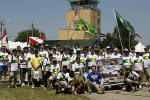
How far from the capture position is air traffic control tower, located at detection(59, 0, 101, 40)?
6900 centimetres

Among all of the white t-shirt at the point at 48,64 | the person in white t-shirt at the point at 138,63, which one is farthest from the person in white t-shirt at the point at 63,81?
the person in white t-shirt at the point at 138,63

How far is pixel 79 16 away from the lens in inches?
2763

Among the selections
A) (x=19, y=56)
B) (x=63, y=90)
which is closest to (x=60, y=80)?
(x=63, y=90)

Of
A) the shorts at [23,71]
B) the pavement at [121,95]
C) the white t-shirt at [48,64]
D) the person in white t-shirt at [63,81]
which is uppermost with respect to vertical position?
the white t-shirt at [48,64]

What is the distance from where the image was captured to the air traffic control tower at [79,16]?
69.0 m

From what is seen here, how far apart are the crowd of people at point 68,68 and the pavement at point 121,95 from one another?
334mm

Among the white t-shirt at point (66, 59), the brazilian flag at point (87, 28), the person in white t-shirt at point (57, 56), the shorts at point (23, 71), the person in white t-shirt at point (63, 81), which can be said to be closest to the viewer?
Result: the person in white t-shirt at point (63, 81)

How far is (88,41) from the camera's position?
5484 cm

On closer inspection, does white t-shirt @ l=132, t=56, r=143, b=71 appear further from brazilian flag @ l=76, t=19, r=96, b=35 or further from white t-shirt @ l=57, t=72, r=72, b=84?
brazilian flag @ l=76, t=19, r=96, b=35

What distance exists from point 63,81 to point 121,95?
255cm

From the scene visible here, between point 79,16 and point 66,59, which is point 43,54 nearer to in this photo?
point 66,59

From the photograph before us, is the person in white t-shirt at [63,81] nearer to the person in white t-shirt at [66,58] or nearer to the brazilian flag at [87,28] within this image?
the person in white t-shirt at [66,58]

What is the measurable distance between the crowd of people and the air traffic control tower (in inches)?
2196

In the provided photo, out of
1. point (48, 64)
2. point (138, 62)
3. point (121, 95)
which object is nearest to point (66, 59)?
point (48, 64)
